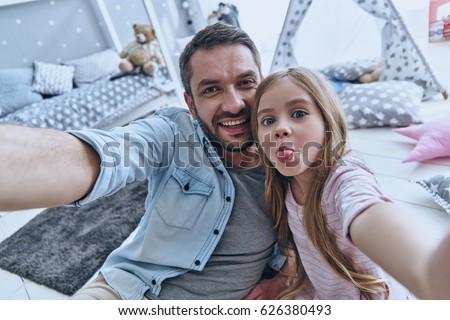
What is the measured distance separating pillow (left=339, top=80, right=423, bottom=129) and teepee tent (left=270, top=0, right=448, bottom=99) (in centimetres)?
20

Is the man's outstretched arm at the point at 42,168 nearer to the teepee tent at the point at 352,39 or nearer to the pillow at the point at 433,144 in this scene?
the pillow at the point at 433,144

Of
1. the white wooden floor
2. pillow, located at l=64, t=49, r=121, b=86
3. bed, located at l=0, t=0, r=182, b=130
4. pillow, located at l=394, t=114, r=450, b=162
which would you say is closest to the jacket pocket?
the white wooden floor

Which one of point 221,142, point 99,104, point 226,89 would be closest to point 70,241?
point 221,142

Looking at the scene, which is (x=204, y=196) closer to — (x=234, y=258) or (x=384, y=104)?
(x=234, y=258)

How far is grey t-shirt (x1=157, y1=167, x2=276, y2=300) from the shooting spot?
78cm

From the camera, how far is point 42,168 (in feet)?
1.64

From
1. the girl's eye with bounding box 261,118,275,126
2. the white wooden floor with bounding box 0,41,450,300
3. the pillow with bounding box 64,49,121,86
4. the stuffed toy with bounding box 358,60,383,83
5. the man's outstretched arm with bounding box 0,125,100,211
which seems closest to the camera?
the man's outstretched arm with bounding box 0,125,100,211

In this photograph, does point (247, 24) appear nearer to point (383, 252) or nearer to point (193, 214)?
point (193, 214)

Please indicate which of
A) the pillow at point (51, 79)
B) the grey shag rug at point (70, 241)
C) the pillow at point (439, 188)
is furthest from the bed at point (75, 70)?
the pillow at point (439, 188)

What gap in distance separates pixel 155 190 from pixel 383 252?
0.62 meters

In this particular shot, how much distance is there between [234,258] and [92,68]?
341 centimetres

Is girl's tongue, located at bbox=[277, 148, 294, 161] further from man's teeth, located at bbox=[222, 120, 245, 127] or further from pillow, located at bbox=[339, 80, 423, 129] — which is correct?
pillow, located at bbox=[339, 80, 423, 129]

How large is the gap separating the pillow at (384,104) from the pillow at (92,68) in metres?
2.78
